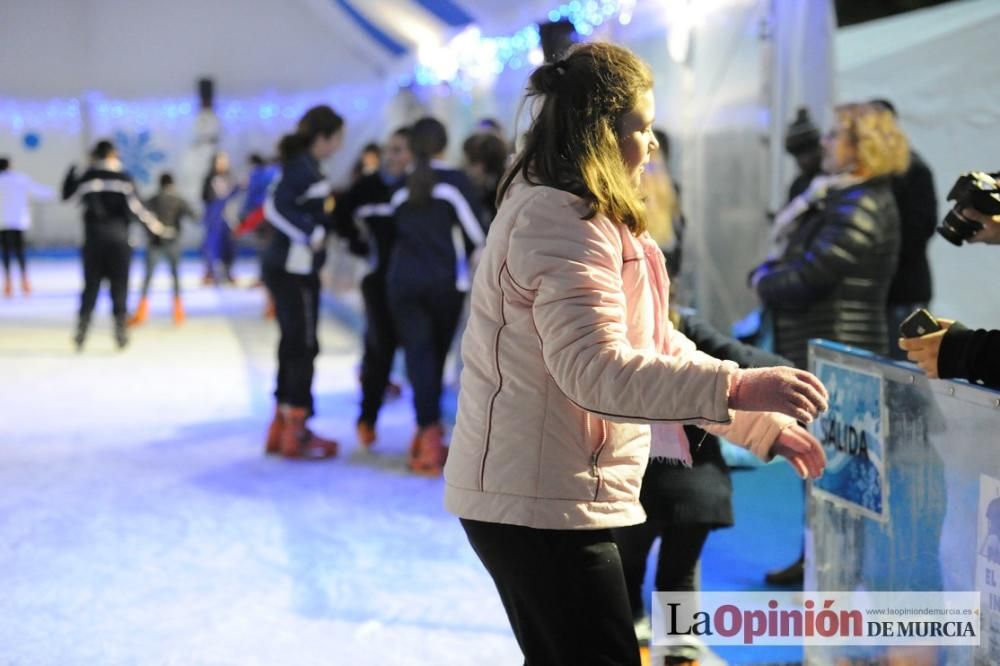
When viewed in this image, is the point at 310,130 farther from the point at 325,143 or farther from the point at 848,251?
the point at 848,251

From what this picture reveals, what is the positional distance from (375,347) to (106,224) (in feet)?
14.6

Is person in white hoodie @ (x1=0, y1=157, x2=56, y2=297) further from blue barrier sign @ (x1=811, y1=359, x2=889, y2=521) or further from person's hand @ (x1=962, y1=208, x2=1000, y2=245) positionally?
person's hand @ (x1=962, y1=208, x2=1000, y2=245)

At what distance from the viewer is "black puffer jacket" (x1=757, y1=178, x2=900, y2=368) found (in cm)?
419

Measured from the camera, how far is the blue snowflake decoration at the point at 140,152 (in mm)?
25359

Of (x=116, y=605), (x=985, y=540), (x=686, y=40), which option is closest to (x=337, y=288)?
(x=686, y=40)

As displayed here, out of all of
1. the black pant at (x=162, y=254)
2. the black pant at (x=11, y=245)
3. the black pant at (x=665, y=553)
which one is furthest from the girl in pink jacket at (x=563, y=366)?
the black pant at (x=11, y=245)

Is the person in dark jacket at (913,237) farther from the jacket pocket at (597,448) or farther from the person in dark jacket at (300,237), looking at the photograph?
the jacket pocket at (597,448)

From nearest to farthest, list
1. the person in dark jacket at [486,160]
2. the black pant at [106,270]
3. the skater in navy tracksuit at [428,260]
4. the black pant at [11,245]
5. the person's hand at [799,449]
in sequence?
the person's hand at [799,449] < the skater in navy tracksuit at [428,260] < the person in dark jacket at [486,160] < the black pant at [106,270] < the black pant at [11,245]

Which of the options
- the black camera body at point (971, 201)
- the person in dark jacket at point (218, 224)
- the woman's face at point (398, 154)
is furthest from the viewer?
the person in dark jacket at point (218, 224)

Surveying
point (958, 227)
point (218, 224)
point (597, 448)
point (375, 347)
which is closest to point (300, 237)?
point (375, 347)

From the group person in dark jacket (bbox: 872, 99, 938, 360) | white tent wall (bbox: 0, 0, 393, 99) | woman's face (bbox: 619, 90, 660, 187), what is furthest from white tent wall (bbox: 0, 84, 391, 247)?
woman's face (bbox: 619, 90, 660, 187)

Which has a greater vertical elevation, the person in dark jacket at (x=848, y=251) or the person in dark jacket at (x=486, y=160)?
the person in dark jacket at (x=486, y=160)

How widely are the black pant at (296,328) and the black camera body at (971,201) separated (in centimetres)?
408

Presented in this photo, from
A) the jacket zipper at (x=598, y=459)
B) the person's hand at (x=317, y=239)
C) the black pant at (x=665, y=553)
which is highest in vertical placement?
the person's hand at (x=317, y=239)
